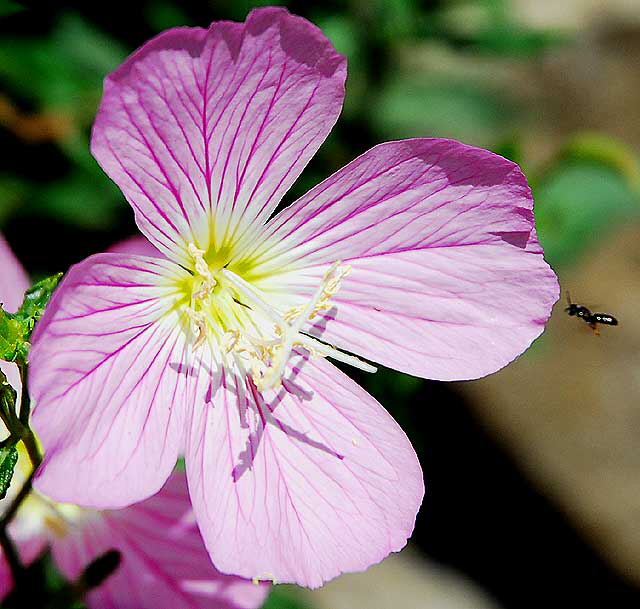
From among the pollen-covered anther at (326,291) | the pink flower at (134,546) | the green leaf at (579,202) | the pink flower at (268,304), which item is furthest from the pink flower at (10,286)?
the green leaf at (579,202)

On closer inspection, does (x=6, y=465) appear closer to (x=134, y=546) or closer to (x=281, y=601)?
(x=134, y=546)

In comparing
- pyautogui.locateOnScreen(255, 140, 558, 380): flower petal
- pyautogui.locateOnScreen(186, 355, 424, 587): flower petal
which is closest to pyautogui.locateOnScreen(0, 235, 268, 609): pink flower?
pyautogui.locateOnScreen(186, 355, 424, 587): flower petal

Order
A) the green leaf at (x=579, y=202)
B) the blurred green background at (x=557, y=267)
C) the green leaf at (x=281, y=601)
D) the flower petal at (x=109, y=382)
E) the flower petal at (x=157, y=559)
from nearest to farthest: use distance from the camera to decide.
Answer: the flower petal at (x=109, y=382), the flower petal at (x=157, y=559), the green leaf at (x=281, y=601), the green leaf at (x=579, y=202), the blurred green background at (x=557, y=267)

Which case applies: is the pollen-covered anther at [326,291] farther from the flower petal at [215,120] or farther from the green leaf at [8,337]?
the green leaf at [8,337]

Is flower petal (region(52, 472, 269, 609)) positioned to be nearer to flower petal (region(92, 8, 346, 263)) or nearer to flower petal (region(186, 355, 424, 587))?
flower petal (region(186, 355, 424, 587))

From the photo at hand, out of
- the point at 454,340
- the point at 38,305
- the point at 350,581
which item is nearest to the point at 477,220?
the point at 454,340

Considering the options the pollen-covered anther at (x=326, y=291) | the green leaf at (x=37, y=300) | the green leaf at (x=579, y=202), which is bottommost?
the green leaf at (x=579, y=202)

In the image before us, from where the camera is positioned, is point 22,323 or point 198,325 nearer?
point 22,323

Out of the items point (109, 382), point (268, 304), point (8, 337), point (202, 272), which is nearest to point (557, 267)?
point (268, 304)
